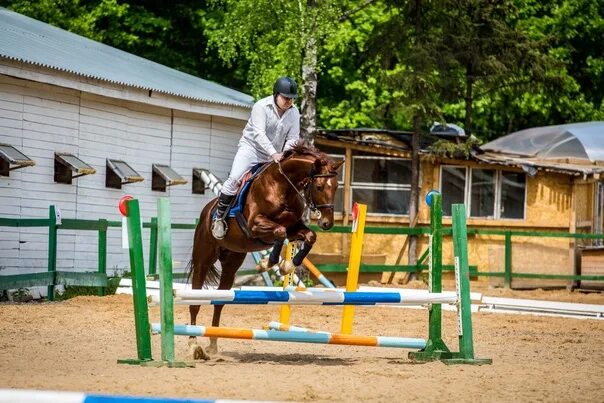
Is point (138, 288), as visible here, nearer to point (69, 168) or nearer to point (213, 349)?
point (213, 349)

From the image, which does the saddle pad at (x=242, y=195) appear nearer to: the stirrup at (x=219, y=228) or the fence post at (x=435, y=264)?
the stirrup at (x=219, y=228)

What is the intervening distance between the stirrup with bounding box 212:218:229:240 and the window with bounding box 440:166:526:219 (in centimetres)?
1451

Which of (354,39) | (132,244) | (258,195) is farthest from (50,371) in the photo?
(354,39)

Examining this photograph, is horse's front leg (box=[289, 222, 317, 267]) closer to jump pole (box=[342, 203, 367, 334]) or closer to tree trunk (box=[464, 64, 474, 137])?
jump pole (box=[342, 203, 367, 334])

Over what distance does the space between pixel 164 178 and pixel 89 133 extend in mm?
2257

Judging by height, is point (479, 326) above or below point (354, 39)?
below

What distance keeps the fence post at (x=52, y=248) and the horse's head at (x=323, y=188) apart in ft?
25.6

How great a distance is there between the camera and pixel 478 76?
2655 centimetres

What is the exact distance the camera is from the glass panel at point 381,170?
25281 mm

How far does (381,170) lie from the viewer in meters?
25.4

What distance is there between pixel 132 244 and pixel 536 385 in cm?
349

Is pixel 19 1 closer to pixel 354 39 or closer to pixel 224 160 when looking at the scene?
pixel 354 39

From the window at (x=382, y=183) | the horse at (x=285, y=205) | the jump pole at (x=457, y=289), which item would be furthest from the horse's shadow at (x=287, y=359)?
the window at (x=382, y=183)

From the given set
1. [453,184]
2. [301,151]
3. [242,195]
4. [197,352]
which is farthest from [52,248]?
[453,184]
